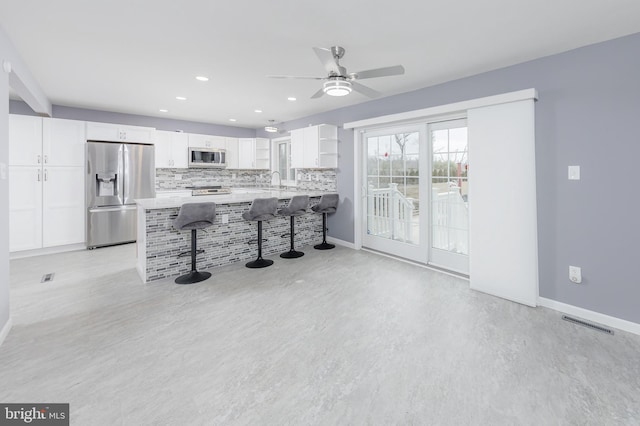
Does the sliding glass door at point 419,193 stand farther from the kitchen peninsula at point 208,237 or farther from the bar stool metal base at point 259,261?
the bar stool metal base at point 259,261

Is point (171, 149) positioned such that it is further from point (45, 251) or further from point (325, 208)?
point (325, 208)

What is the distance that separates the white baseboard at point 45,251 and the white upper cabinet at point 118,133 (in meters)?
1.89

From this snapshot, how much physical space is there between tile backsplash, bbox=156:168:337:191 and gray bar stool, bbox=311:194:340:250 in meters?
0.34

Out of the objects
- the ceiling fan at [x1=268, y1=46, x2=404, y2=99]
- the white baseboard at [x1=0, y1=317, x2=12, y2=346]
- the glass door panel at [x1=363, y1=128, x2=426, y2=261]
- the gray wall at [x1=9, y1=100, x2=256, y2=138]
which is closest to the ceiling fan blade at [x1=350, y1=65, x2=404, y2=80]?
the ceiling fan at [x1=268, y1=46, x2=404, y2=99]

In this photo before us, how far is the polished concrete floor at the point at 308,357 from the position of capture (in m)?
1.70

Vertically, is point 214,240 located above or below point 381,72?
below

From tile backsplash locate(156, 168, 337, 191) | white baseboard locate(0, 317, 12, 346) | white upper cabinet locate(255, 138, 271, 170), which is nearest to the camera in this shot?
white baseboard locate(0, 317, 12, 346)

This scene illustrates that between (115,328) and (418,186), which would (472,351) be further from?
(115,328)

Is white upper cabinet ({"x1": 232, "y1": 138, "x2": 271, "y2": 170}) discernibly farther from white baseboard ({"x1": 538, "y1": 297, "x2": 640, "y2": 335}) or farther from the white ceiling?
white baseboard ({"x1": 538, "y1": 297, "x2": 640, "y2": 335})

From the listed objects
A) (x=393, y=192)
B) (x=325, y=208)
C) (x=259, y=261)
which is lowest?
(x=259, y=261)

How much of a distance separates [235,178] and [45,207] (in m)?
3.62

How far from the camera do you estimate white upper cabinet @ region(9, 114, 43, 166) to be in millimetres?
4535

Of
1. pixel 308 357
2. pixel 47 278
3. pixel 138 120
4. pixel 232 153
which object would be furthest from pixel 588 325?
pixel 138 120

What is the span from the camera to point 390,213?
4.86 m
